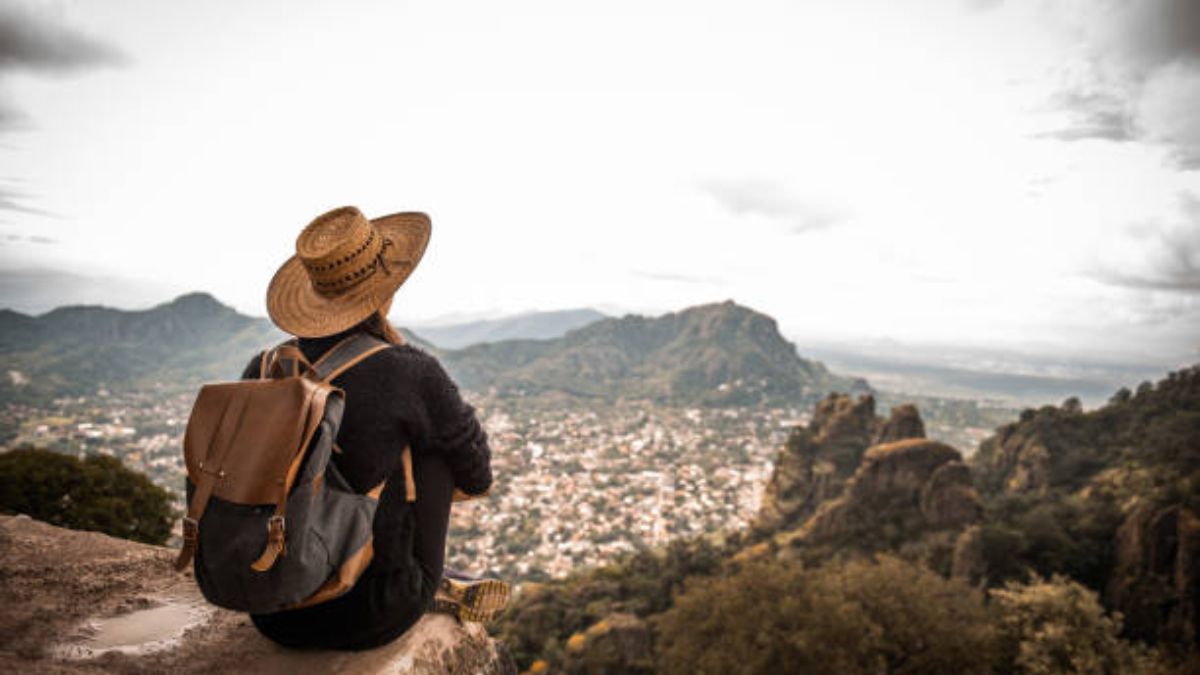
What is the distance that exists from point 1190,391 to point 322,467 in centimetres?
4856

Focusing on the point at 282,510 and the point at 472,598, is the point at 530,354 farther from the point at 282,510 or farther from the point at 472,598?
the point at 282,510

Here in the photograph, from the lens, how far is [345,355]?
214 centimetres

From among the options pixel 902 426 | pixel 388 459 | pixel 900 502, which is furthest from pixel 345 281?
pixel 902 426

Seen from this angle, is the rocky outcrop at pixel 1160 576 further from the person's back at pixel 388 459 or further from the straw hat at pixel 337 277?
the straw hat at pixel 337 277

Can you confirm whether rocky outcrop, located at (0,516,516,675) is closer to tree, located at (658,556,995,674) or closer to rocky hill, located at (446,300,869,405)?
tree, located at (658,556,995,674)

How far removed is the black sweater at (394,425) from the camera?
2.01m

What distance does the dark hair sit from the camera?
235 centimetres

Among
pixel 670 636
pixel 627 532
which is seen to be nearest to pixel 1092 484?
pixel 670 636

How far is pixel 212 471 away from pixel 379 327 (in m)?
0.82

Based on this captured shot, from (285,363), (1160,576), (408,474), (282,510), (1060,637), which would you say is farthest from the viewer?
(1160,576)

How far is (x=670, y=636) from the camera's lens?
52.3 ft

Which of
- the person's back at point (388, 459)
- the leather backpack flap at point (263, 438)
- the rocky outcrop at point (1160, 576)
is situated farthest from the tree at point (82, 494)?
the rocky outcrop at point (1160, 576)

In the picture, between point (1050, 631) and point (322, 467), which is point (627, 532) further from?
point (322, 467)

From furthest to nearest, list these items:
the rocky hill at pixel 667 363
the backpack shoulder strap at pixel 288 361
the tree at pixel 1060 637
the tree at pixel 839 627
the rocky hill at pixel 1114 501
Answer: the rocky hill at pixel 667 363 → the rocky hill at pixel 1114 501 → the tree at pixel 1060 637 → the tree at pixel 839 627 → the backpack shoulder strap at pixel 288 361
